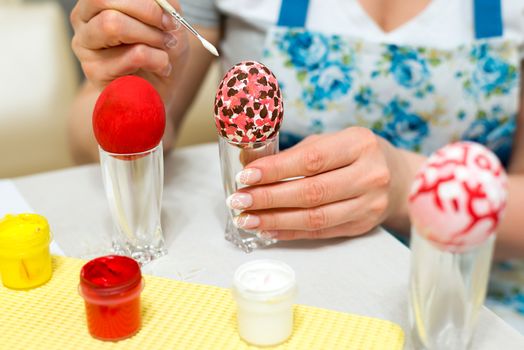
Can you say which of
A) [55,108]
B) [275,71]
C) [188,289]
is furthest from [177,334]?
[55,108]

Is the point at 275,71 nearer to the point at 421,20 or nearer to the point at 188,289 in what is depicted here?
the point at 421,20

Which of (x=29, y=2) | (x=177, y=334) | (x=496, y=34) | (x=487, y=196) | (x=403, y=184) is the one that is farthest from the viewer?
(x=29, y=2)

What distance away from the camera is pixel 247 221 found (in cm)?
69

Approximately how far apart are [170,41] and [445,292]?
423 millimetres

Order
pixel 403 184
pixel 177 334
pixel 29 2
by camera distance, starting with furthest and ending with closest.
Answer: pixel 29 2, pixel 403 184, pixel 177 334

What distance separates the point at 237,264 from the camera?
70 centimetres

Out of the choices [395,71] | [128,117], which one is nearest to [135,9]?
[128,117]

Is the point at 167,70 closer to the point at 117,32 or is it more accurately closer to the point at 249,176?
the point at 117,32

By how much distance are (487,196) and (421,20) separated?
533 mm

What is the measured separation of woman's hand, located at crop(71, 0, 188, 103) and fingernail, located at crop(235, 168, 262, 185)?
0.17m

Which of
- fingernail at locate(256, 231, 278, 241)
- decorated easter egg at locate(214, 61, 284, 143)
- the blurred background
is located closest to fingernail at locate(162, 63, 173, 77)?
decorated easter egg at locate(214, 61, 284, 143)

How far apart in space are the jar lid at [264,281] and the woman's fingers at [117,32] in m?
0.30

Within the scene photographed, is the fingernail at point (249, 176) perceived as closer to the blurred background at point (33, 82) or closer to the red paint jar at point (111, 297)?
the red paint jar at point (111, 297)

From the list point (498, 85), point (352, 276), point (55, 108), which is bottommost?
point (55, 108)
